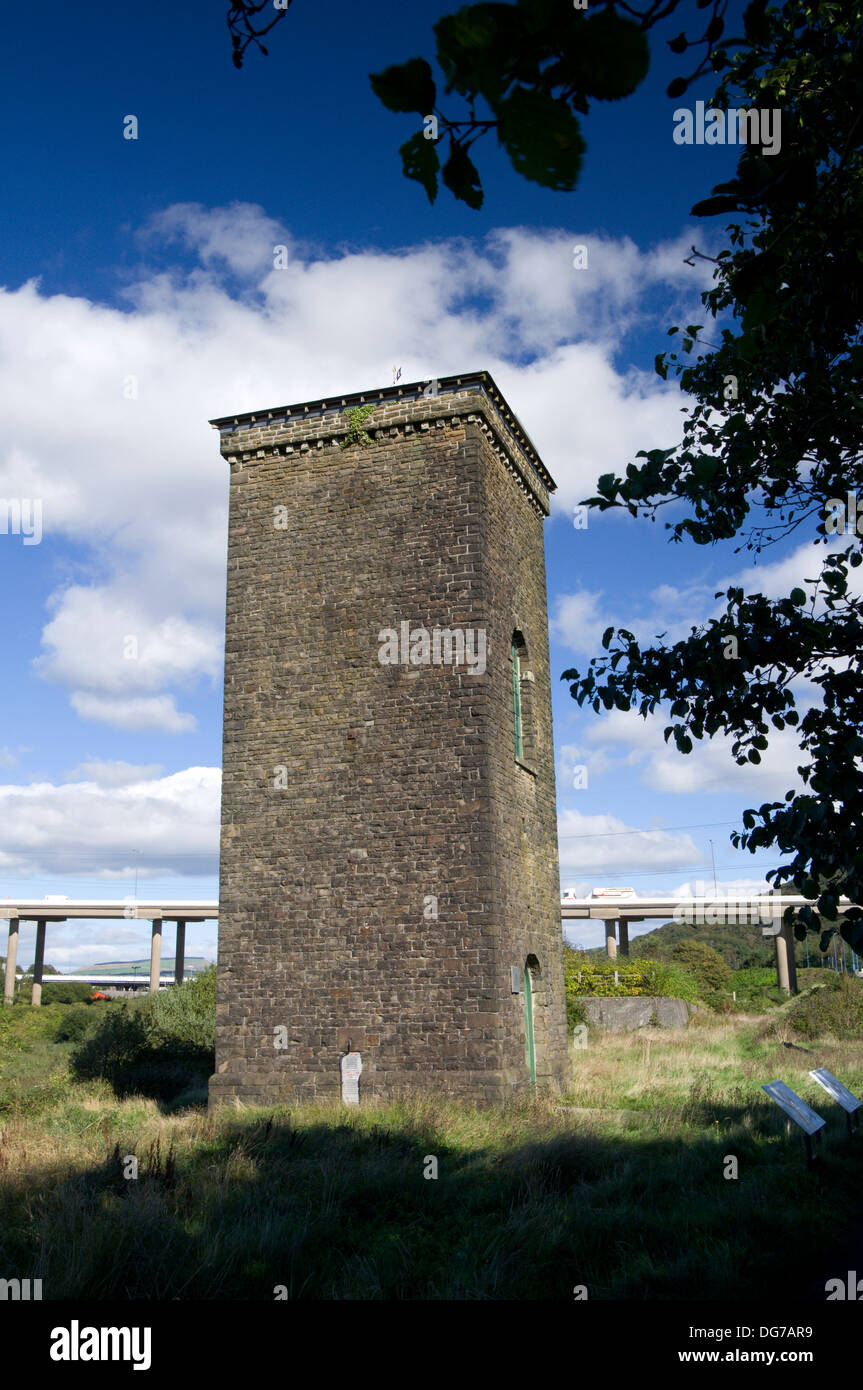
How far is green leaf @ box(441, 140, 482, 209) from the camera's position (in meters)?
1.99

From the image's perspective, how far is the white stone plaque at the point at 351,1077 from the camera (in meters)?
13.6

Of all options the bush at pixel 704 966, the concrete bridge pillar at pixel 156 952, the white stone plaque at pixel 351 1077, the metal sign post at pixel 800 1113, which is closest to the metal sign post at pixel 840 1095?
the metal sign post at pixel 800 1113

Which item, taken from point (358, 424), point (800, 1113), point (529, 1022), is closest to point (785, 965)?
point (529, 1022)

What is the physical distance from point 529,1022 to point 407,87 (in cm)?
1523

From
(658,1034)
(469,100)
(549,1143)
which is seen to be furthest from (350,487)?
(658,1034)

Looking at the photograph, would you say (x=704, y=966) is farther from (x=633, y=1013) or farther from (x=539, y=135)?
(x=539, y=135)

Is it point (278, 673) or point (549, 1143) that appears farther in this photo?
point (278, 673)

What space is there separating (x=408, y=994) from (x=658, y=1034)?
16.0 metres

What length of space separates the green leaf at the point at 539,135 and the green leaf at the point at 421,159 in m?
0.36

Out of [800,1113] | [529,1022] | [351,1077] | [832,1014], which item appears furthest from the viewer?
[832,1014]

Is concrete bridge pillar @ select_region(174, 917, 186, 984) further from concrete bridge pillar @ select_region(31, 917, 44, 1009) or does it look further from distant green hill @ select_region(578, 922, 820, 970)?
distant green hill @ select_region(578, 922, 820, 970)

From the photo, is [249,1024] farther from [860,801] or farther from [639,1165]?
[860,801]

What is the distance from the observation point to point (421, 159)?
1.94 m
